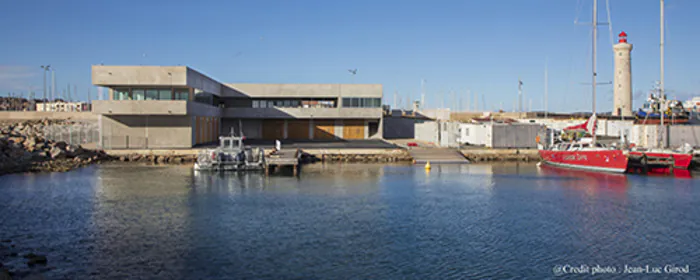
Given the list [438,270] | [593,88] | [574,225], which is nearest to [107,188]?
[438,270]

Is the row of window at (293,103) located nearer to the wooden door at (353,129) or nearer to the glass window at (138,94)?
the wooden door at (353,129)

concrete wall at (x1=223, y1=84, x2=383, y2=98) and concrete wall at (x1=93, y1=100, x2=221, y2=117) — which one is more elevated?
concrete wall at (x1=223, y1=84, x2=383, y2=98)

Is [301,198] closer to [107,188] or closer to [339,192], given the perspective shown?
[339,192]

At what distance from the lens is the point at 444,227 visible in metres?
23.9

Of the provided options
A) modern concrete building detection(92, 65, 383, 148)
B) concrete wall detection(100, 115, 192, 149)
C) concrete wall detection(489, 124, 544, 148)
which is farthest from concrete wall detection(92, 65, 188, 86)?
concrete wall detection(489, 124, 544, 148)

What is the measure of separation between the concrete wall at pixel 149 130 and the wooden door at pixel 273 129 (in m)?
17.6

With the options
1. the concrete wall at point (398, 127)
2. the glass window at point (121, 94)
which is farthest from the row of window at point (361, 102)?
the glass window at point (121, 94)

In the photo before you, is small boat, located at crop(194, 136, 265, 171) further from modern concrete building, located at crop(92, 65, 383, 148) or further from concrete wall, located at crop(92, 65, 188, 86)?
concrete wall, located at crop(92, 65, 188, 86)

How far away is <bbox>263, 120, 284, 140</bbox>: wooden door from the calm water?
101 feet

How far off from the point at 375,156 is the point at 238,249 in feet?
104

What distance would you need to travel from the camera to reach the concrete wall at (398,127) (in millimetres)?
79375

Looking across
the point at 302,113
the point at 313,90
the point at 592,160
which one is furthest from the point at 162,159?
the point at 592,160

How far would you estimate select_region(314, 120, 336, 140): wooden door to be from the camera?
7000 cm

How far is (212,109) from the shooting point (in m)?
59.7
